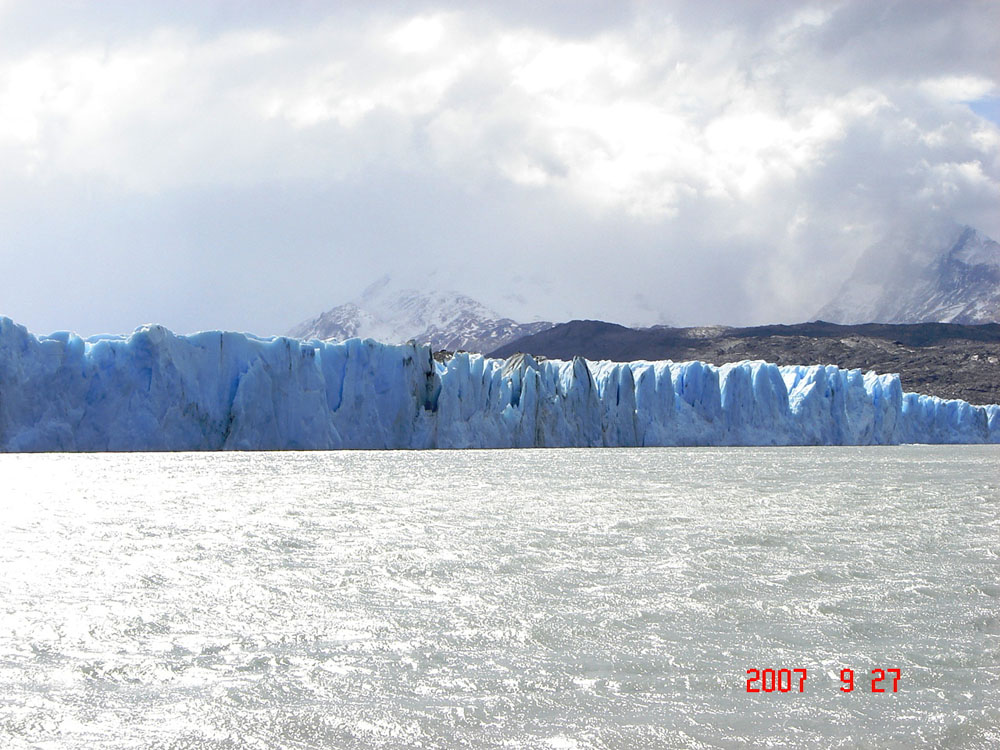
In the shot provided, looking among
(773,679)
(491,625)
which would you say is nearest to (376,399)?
(491,625)

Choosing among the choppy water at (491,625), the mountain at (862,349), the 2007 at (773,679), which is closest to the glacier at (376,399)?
the choppy water at (491,625)

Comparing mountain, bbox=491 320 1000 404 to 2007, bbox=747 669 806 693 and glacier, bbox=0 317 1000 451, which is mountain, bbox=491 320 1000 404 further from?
2007, bbox=747 669 806 693

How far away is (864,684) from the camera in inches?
168

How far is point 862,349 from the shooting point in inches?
2840

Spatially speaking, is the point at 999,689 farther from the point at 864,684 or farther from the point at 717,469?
the point at 717,469

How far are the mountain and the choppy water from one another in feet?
194

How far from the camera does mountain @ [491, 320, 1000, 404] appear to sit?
64.4 metres

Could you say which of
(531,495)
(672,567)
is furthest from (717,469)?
(672,567)

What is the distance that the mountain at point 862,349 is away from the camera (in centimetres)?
6438
